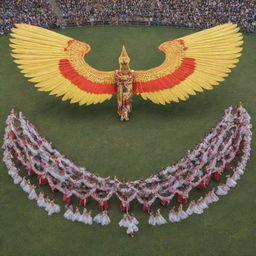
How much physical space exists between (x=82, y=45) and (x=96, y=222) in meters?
10.8

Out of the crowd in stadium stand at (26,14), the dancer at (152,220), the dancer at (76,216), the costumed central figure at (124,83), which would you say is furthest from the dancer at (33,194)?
the crowd in stadium stand at (26,14)

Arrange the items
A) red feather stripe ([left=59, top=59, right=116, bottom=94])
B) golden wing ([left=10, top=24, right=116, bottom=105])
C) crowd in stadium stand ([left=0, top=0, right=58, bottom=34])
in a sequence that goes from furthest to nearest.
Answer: crowd in stadium stand ([left=0, top=0, right=58, bottom=34]) < red feather stripe ([left=59, top=59, right=116, bottom=94]) < golden wing ([left=10, top=24, right=116, bottom=105])

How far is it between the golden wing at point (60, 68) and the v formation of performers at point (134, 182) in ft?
9.74

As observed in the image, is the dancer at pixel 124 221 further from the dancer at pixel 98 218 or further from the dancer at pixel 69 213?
the dancer at pixel 69 213

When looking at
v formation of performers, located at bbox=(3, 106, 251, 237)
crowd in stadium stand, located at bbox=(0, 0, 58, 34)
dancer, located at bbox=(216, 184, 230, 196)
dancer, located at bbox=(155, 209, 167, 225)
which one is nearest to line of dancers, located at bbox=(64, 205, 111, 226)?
v formation of performers, located at bbox=(3, 106, 251, 237)

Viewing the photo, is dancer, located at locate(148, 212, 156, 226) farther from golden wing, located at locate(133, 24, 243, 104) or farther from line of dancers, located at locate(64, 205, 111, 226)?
golden wing, located at locate(133, 24, 243, 104)

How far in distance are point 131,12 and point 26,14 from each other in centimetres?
758

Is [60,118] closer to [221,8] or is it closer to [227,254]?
[227,254]

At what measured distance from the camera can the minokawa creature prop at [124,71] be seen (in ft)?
73.4

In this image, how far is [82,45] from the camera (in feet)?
80.4

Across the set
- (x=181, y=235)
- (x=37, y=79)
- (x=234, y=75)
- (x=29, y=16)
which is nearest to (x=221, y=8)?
(x=234, y=75)

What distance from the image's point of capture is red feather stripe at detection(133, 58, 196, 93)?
74.1 ft

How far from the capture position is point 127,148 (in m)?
21.7

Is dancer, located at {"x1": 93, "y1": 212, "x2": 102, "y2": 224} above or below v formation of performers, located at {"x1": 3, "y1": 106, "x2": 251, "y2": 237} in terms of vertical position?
below
